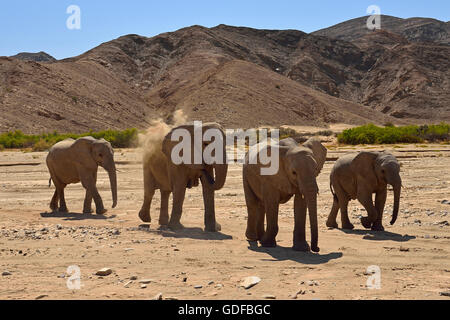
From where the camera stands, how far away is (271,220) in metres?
9.99

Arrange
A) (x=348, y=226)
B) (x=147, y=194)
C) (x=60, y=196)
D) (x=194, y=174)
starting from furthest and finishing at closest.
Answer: (x=60, y=196)
(x=147, y=194)
(x=348, y=226)
(x=194, y=174)

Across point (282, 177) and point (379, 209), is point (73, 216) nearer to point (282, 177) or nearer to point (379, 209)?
point (282, 177)

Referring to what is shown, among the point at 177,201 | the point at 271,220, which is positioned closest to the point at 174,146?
the point at 177,201

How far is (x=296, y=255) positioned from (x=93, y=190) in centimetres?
771

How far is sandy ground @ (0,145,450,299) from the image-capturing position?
721cm

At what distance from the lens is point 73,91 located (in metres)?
80.2

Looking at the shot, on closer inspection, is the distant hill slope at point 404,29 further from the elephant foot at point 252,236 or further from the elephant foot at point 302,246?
the elephant foot at point 302,246

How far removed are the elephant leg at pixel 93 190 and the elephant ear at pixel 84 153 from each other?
1.11 feet

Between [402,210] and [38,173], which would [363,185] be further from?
[38,173]

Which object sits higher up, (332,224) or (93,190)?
(93,190)

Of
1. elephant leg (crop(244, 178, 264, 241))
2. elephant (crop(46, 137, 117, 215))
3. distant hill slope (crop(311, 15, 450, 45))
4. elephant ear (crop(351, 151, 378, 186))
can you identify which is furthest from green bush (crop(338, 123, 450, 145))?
distant hill slope (crop(311, 15, 450, 45))

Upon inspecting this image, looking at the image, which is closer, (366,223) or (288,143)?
(288,143)

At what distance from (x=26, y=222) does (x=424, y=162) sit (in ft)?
70.6

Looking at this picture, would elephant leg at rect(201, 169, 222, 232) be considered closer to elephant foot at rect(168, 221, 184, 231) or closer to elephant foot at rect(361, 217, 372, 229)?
elephant foot at rect(168, 221, 184, 231)
